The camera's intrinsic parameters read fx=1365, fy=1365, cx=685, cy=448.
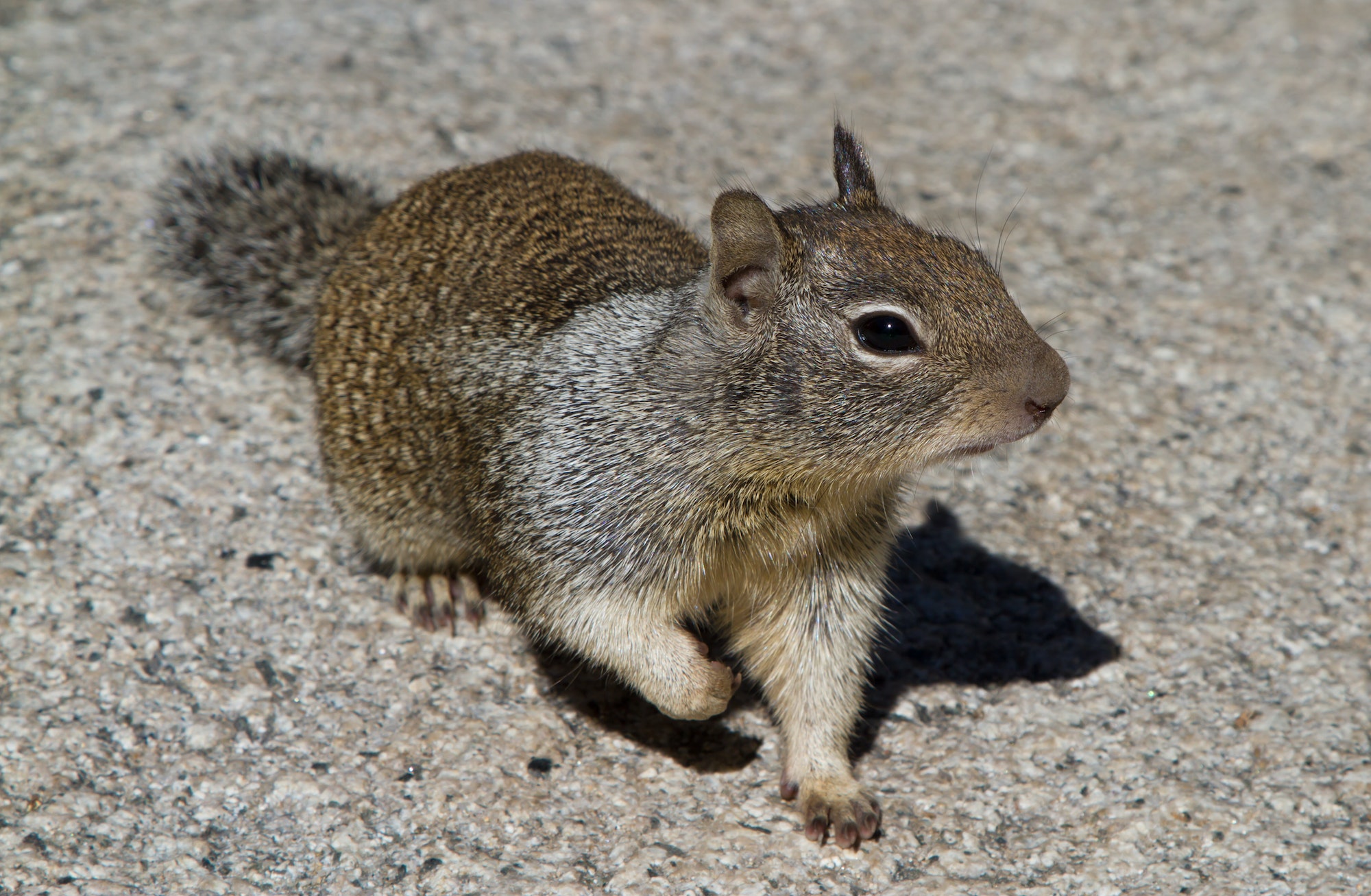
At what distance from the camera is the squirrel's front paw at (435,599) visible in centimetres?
409

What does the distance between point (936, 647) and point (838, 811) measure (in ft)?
2.83

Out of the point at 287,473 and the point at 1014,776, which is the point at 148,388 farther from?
the point at 1014,776

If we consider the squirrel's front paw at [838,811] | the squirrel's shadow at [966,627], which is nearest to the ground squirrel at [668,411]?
the squirrel's front paw at [838,811]

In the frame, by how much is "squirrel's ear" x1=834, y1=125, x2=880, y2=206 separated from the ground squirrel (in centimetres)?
1

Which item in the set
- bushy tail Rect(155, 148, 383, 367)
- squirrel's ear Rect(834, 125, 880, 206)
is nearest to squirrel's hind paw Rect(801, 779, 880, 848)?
squirrel's ear Rect(834, 125, 880, 206)

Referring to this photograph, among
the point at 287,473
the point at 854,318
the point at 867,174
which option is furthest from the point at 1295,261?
the point at 287,473

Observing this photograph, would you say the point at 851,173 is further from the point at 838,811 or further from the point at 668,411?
the point at 838,811

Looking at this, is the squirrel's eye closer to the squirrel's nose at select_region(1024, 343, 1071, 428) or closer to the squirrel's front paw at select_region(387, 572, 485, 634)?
the squirrel's nose at select_region(1024, 343, 1071, 428)

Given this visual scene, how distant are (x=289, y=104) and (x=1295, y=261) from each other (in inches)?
169

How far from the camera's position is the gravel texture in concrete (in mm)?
3412

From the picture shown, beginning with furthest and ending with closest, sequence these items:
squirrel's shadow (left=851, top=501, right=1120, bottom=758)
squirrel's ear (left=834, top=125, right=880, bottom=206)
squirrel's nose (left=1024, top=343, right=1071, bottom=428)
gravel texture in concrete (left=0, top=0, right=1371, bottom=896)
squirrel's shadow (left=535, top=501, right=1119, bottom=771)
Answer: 1. squirrel's shadow (left=851, top=501, right=1120, bottom=758)
2. squirrel's shadow (left=535, top=501, right=1119, bottom=771)
3. squirrel's ear (left=834, top=125, right=880, bottom=206)
4. gravel texture in concrete (left=0, top=0, right=1371, bottom=896)
5. squirrel's nose (left=1024, top=343, right=1071, bottom=428)

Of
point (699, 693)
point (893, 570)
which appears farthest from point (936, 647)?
point (699, 693)

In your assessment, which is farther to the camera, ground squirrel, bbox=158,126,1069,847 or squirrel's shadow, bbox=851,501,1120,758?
squirrel's shadow, bbox=851,501,1120,758

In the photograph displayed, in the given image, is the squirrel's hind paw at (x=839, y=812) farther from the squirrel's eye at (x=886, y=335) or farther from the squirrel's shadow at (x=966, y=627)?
the squirrel's eye at (x=886, y=335)
